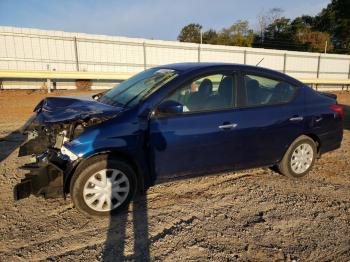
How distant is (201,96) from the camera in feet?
13.8

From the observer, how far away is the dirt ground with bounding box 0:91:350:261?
3.11m

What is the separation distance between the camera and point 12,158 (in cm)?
561

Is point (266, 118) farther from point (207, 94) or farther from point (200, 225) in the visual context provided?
point (200, 225)

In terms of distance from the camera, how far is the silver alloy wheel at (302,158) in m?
4.96

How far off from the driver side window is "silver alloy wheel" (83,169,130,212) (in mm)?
1084

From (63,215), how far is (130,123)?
4.36ft

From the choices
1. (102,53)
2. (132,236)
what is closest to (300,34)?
(102,53)

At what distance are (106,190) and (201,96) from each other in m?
1.68

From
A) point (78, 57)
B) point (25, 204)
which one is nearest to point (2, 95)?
point (78, 57)

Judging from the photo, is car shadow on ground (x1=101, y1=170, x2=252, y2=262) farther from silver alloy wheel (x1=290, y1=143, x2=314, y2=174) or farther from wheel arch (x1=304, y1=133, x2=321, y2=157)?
wheel arch (x1=304, y1=133, x2=321, y2=157)

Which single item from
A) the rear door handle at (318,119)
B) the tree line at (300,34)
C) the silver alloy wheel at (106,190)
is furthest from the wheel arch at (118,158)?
the tree line at (300,34)

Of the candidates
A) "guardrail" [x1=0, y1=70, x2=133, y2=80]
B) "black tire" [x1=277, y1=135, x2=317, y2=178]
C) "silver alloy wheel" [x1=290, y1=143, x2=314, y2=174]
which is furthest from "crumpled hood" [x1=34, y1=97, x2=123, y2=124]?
"guardrail" [x1=0, y1=70, x2=133, y2=80]

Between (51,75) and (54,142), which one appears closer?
(54,142)

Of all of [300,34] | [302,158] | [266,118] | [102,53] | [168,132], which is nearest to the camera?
[168,132]
